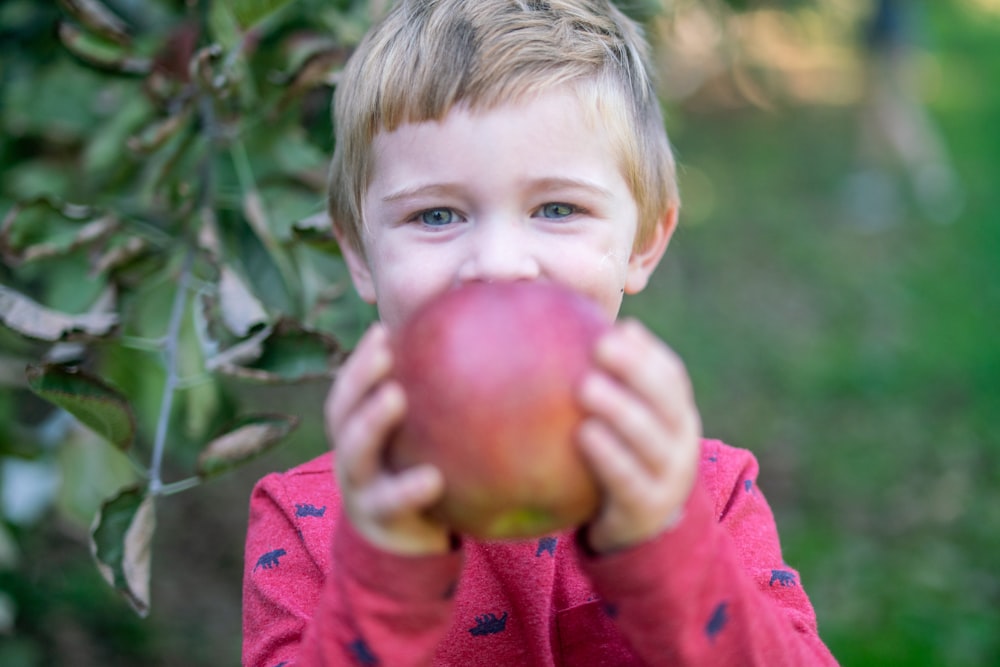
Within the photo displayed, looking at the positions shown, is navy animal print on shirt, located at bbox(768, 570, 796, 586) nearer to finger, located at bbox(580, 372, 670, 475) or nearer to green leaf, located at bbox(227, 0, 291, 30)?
finger, located at bbox(580, 372, 670, 475)

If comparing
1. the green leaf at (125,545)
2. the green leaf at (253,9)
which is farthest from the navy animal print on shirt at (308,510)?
the green leaf at (253,9)

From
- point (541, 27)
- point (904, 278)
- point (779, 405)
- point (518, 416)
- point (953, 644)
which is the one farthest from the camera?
point (904, 278)

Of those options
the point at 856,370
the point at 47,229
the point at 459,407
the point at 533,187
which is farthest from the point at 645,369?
the point at 856,370

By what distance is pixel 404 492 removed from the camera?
85 centimetres

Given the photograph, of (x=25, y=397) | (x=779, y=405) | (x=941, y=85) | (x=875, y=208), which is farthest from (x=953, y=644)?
(x=941, y=85)

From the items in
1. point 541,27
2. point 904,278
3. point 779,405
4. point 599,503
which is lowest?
point 779,405

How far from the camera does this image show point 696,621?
979mm

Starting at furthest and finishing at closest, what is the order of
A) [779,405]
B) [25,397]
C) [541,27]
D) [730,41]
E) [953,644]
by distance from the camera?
1. [779,405]
2. [730,41]
3. [25,397]
4. [953,644]
5. [541,27]

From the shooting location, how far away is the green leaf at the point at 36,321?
145cm

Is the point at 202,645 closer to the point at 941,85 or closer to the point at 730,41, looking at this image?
the point at 730,41

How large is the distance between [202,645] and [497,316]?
6.96ft

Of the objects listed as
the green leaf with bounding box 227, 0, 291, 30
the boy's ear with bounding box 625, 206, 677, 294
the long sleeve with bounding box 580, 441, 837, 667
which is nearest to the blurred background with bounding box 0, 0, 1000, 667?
the green leaf with bounding box 227, 0, 291, 30

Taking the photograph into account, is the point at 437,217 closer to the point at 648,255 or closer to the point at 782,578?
the point at 648,255

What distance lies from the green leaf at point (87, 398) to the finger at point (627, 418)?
829 millimetres
